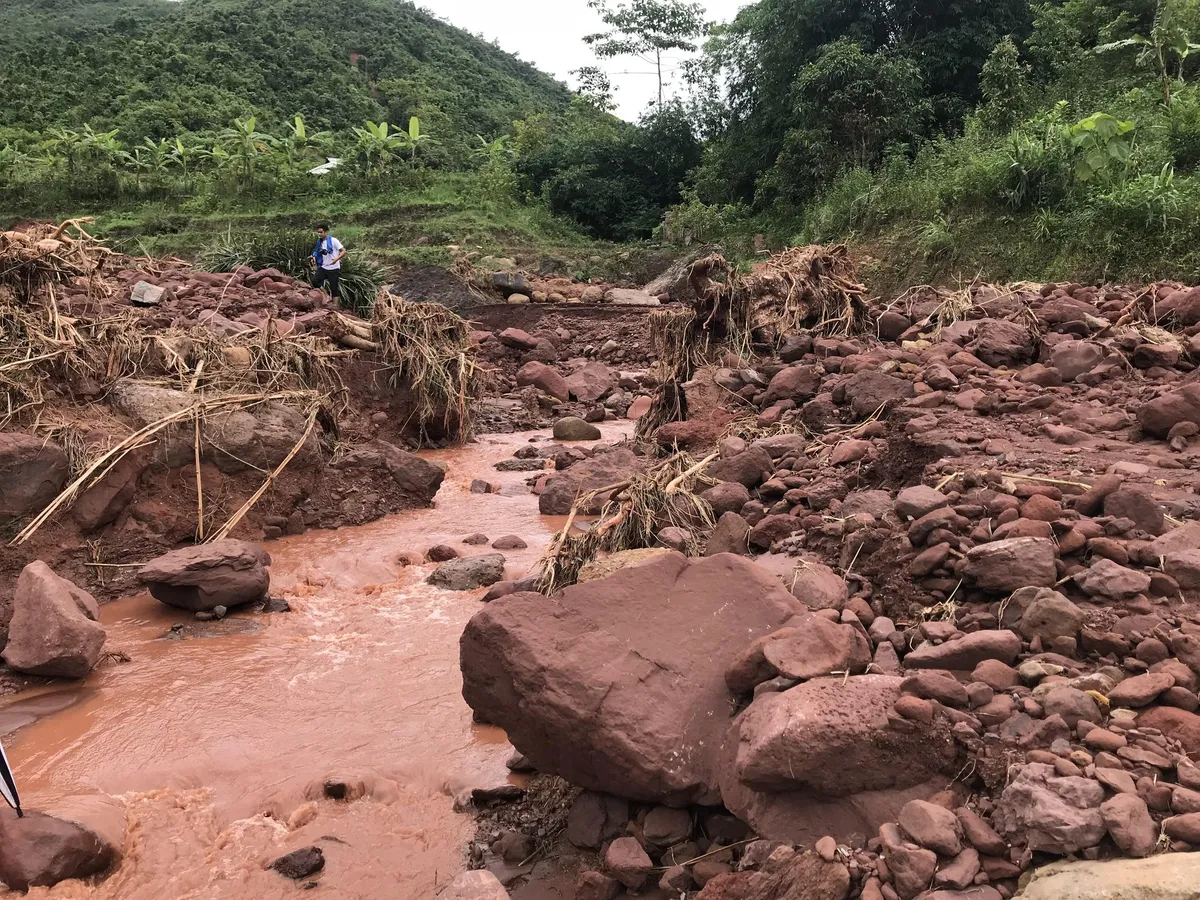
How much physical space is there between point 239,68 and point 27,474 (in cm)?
4071

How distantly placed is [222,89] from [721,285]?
36741mm

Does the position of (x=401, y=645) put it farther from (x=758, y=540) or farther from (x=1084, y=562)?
(x=1084, y=562)

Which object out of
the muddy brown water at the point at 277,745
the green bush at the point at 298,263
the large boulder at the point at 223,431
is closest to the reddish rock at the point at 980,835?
the muddy brown water at the point at 277,745

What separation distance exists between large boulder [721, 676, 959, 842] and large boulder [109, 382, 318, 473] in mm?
5147

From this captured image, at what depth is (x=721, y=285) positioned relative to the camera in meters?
→ 8.02

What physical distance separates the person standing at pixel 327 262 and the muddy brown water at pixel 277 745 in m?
8.23

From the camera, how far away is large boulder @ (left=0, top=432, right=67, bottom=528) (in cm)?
514

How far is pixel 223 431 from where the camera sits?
6414 millimetres

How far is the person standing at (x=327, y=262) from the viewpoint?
12742mm

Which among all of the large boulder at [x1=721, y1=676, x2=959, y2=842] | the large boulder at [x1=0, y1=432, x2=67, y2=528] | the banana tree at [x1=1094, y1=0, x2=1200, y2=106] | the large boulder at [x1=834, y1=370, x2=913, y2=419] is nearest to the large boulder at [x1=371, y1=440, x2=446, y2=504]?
the large boulder at [x1=0, y1=432, x2=67, y2=528]

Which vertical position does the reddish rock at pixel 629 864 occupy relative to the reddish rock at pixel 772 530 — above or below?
below

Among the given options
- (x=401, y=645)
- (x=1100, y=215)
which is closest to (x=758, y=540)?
(x=401, y=645)

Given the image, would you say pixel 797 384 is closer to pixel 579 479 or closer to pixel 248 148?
pixel 579 479

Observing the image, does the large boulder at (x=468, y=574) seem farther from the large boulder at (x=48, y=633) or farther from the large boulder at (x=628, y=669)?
the large boulder at (x=628, y=669)
